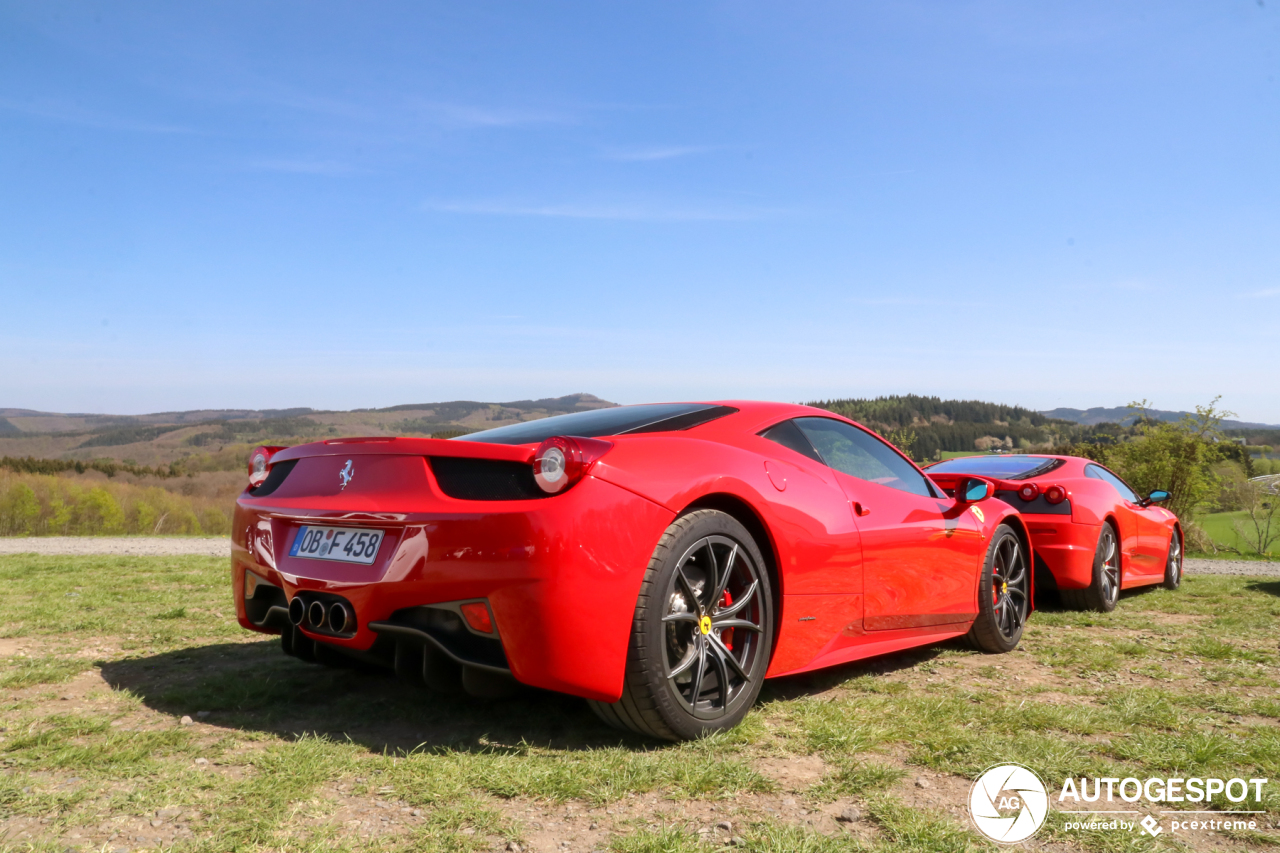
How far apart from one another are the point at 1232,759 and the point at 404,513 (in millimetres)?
2867

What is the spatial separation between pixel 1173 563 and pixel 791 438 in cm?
665

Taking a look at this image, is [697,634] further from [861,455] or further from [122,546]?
[122,546]

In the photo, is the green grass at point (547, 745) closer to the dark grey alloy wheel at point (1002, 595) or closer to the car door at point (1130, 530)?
the dark grey alloy wheel at point (1002, 595)

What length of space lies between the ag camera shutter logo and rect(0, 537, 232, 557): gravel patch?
36.2 ft

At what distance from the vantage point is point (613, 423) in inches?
141

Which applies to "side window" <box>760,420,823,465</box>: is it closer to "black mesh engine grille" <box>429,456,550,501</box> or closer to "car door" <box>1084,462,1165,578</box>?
"black mesh engine grille" <box>429,456,550,501</box>

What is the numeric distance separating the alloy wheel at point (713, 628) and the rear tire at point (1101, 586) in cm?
429

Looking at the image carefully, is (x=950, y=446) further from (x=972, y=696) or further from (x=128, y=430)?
(x=128, y=430)

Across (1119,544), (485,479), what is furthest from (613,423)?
(1119,544)

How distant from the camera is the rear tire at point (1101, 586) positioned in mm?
6324

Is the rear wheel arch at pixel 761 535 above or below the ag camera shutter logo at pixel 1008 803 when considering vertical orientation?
above

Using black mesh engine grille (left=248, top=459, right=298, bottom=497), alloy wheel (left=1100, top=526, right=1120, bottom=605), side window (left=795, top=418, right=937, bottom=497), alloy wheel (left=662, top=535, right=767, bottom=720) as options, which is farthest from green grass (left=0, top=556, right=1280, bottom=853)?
alloy wheel (left=1100, top=526, right=1120, bottom=605)

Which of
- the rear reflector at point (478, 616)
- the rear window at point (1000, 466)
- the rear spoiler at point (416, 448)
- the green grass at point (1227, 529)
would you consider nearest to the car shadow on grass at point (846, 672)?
the rear reflector at point (478, 616)

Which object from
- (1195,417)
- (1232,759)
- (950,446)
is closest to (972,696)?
(1232,759)
